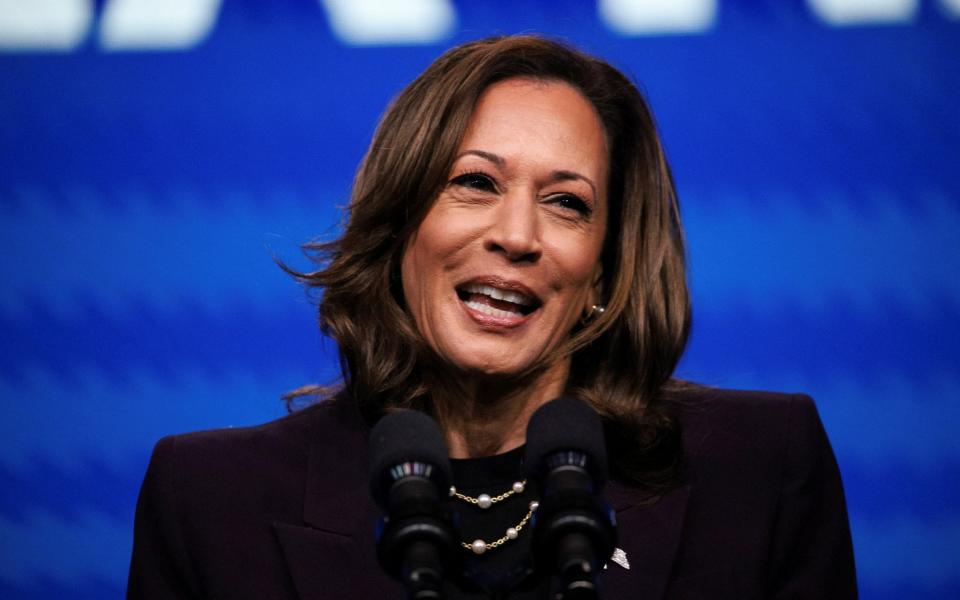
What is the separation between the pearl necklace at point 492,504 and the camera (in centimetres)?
194

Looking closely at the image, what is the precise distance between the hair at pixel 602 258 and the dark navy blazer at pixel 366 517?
0.09 meters

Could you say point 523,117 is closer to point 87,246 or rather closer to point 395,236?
point 395,236

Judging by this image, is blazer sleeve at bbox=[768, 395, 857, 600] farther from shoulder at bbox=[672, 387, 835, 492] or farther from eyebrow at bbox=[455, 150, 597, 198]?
eyebrow at bbox=[455, 150, 597, 198]

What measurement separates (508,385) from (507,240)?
274 millimetres

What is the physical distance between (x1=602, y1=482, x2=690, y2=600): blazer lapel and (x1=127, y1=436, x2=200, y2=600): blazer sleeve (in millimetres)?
647

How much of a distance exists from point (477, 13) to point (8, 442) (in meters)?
1.32

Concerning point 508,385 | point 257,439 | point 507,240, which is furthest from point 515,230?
point 257,439

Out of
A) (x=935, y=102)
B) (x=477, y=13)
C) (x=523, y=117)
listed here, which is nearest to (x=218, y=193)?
(x=477, y=13)

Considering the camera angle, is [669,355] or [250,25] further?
[250,25]

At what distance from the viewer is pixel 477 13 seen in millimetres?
2604

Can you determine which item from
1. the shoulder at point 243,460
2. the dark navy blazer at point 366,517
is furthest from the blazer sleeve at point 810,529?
the shoulder at point 243,460

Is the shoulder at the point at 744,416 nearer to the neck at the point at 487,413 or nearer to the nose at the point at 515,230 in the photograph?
the neck at the point at 487,413

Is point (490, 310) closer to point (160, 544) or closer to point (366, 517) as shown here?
point (366, 517)

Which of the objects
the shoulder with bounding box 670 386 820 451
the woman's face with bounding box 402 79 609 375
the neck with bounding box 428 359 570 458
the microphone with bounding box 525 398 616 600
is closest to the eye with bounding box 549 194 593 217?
the woman's face with bounding box 402 79 609 375
